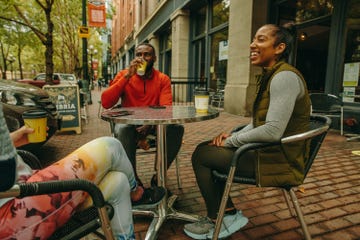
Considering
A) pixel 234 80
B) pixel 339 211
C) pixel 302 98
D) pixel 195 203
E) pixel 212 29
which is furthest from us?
pixel 212 29

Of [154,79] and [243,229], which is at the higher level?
[154,79]

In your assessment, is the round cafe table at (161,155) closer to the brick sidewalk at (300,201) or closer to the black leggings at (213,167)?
the brick sidewalk at (300,201)

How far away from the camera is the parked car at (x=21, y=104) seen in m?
4.20

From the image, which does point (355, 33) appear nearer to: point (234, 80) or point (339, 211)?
A: point (234, 80)

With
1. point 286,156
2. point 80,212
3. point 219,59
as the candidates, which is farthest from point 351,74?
point 80,212

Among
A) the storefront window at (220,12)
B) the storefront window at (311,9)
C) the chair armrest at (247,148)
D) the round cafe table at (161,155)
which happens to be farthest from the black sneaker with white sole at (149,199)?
the storefront window at (220,12)

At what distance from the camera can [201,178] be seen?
2.12 metres

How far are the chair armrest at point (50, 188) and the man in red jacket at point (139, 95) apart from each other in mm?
1487

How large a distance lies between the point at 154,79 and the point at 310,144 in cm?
185

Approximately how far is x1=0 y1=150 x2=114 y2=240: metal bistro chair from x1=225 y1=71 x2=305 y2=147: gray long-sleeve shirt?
3.37 ft

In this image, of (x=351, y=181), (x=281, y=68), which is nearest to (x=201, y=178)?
(x=281, y=68)

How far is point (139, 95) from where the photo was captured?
325 centimetres

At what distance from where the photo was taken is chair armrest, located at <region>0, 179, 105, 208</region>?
1.03 metres

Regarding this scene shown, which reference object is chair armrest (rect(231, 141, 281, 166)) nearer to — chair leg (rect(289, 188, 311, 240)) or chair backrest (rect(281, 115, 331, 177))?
chair backrest (rect(281, 115, 331, 177))
